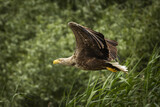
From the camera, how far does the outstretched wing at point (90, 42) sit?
3457mm

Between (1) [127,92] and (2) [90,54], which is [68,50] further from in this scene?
(1) [127,92]

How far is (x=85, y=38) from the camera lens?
3.73 meters

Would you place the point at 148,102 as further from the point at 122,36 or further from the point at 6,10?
the point at 6,10

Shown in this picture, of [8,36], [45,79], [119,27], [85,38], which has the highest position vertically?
[85,38]

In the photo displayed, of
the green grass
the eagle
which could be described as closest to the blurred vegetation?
the green grass

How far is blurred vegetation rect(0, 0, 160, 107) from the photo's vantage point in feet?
12.7

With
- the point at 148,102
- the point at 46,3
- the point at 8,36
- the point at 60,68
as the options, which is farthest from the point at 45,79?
the point at 148,102

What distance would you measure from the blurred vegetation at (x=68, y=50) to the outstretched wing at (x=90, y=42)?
0.48m

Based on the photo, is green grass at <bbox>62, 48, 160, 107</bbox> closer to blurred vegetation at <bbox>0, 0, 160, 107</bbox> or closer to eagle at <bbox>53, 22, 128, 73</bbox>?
blurred vegetation at <bbox>0, 0, 160, 107</bbox>

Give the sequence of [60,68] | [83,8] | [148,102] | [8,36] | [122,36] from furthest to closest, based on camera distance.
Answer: [8,36] < [83,8] < [60,68] < [122,36] < [148,102]

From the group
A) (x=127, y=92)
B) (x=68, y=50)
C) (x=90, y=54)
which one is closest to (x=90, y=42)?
(x=90, y=54)

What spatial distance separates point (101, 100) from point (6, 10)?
22.2 ft

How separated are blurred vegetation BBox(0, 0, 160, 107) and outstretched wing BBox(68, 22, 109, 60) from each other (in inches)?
19.0

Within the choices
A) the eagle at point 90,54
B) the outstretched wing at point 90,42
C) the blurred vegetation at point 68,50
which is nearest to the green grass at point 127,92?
the blurred vegetation at point 68,50
